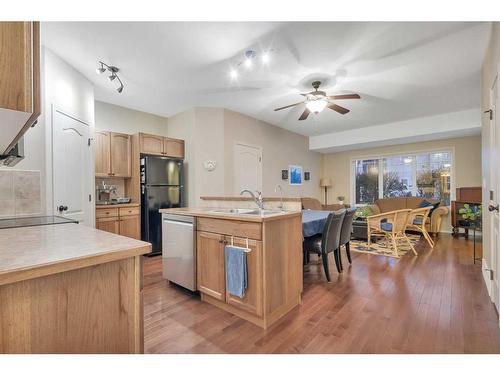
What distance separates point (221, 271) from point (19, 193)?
2.00 m

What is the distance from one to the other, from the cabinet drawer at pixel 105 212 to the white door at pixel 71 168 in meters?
0.21

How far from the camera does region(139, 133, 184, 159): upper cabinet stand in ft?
12.9

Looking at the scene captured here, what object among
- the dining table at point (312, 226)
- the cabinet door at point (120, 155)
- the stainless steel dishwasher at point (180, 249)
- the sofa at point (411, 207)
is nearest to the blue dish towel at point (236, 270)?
the stainless steel dishwasher at point (180, 249)

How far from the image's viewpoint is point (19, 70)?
72 centimetres

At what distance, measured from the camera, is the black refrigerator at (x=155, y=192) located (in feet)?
12.6

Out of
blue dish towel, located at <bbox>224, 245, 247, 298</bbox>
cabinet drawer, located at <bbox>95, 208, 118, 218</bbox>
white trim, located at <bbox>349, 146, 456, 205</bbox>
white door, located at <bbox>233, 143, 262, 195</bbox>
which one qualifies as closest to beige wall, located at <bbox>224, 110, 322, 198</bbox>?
white door, located at <bbox>233, 143, 262, 195</bbox>

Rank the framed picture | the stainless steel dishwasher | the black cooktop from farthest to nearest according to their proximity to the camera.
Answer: the framed picture → the stainless steel dishwasher → the black cooktop

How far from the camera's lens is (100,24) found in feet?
6.91

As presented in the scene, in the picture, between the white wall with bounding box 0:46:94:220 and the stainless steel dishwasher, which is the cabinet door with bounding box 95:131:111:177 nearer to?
the white wall with bounding box 0:46:94:220

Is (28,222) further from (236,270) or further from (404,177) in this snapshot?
(404,177)

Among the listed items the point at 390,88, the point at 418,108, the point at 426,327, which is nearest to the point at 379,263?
the point at 426,327

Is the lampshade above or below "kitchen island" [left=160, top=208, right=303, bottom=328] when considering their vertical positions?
above

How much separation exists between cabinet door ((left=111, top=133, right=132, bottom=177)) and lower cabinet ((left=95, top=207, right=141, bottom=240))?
63cm

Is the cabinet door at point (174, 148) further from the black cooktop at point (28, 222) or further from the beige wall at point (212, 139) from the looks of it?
the black cooktop at point (28, 222)
